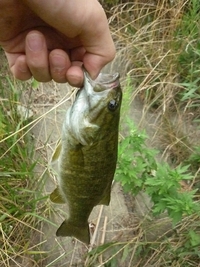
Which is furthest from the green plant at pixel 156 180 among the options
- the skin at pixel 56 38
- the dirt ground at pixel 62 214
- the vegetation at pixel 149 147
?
the skin at pixel 56 38

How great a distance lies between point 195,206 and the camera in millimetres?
2922

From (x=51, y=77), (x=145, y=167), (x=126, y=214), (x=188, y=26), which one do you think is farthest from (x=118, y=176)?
(x=188, y=26)

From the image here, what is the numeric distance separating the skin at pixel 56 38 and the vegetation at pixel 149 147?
970 millimetres

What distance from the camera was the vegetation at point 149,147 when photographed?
3044 millimetres

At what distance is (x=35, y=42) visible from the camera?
1976 millimetres

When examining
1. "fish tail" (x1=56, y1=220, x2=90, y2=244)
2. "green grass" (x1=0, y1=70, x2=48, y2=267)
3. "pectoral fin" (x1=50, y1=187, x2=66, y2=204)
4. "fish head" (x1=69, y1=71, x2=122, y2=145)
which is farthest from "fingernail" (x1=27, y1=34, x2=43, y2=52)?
"green grass" (x1=0, y1=70, x2=48, y2=267)

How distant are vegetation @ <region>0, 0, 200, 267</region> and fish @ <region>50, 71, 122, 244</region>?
0.83 meters

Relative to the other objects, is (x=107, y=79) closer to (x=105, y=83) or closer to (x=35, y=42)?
(x=105, y=83)

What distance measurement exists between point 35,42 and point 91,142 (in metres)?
0.40

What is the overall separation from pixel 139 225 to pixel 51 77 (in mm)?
1619

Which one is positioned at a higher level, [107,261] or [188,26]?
[188,26]

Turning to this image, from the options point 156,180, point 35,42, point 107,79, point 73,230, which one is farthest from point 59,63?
point 156,180

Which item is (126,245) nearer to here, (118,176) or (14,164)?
(118,176)

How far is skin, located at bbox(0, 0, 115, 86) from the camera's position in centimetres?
183
